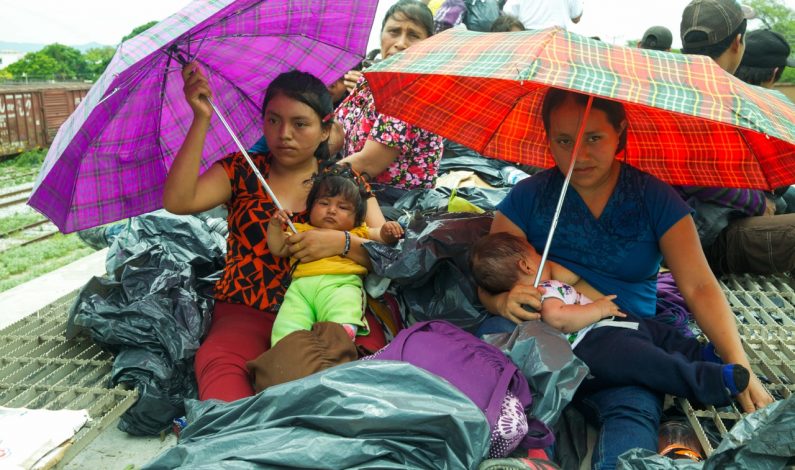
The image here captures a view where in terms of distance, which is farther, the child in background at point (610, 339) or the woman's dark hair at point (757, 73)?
the woman's dark hair at point (757, 73)

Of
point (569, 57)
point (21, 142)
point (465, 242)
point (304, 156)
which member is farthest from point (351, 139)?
point (21, 142)

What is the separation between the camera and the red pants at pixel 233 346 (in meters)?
2.71

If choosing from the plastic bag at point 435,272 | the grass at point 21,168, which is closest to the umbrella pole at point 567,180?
the plastic bag at point 435,272

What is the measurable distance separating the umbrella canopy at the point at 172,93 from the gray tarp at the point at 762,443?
2099mm

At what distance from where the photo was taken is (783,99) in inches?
106

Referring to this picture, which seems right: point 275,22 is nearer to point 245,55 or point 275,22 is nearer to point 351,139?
point 245,55

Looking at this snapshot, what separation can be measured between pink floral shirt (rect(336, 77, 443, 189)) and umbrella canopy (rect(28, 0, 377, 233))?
557mm

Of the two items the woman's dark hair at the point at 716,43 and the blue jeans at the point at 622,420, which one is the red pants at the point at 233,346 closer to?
the blue jeans at the point at 622,420

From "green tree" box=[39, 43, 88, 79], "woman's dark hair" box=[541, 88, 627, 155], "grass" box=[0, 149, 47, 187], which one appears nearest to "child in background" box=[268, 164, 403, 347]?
"woman's dark hair" box=[541, 88, 627, 155]

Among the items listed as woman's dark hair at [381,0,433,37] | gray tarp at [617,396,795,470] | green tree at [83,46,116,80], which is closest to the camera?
gray tarp at [617,396,795,470]

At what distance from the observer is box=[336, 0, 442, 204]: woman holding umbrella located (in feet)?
13.2

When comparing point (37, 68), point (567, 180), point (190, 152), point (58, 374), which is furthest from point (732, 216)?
→ point (37, 68)

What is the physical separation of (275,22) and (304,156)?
625mm

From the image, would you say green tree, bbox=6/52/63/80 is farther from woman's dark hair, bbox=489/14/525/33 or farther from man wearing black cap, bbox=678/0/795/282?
man wearing black cap, bbox=678/0/795/282
